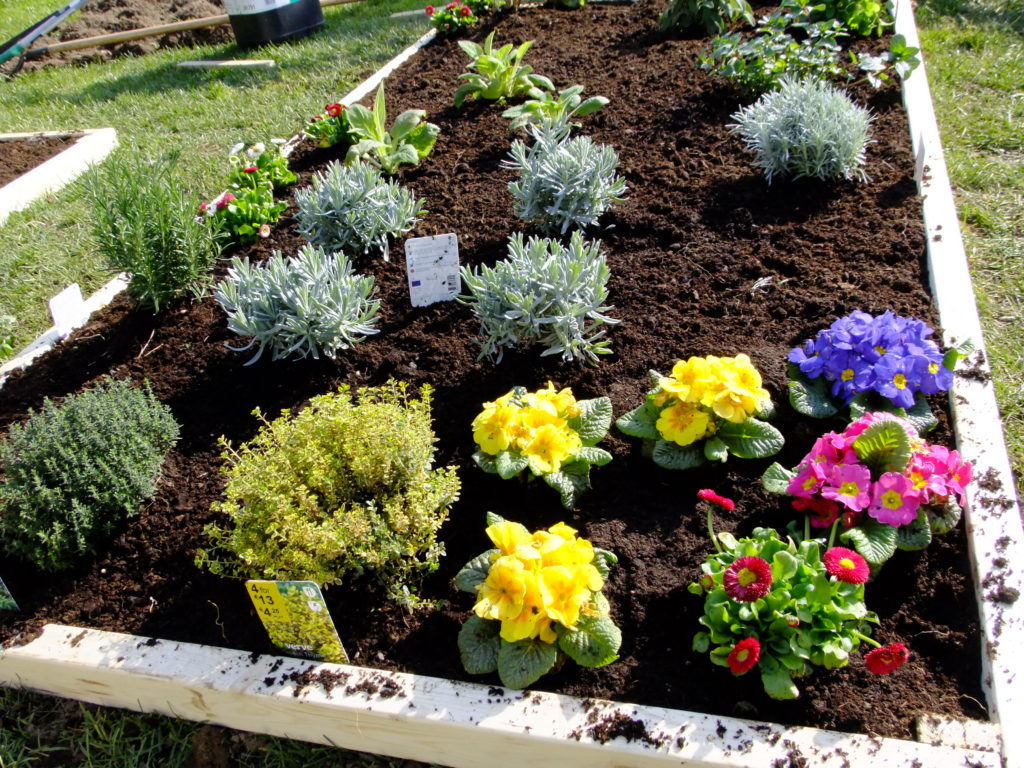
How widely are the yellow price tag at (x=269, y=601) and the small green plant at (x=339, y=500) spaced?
0.36 ft

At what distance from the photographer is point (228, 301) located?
313cm

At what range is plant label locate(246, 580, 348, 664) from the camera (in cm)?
202

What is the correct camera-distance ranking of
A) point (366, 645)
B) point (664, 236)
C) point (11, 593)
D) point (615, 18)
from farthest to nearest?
point (615, 18)
point (664, 236)
point (11, 593)
point (366, 645)

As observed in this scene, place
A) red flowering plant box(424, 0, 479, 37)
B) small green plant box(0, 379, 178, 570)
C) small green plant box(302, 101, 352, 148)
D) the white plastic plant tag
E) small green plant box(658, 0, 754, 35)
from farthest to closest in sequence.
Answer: red flowering plant box(424, 0, 479, 37), small green plant box(658, 0, 754, 35), small green plant box(302, 101, 352, 148), the white plastic plant tag, small green plant box(0, 379, 178, 570)

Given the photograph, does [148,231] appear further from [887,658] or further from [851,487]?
[887,658]

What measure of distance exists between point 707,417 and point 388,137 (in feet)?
9.12

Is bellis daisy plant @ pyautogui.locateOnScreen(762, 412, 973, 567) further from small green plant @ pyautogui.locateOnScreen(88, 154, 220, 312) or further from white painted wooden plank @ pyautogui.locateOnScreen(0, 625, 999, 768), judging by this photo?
small green plant @ pyautogui.locateOnScreen(88, 154, 220, 312)

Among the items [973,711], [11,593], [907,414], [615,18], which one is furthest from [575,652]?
[615,18]

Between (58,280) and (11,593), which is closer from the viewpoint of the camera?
(11,593)

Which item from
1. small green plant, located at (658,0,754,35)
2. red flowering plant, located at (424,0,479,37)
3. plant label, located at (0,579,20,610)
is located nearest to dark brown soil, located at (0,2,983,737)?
plant label, located at (0,579,20,610)

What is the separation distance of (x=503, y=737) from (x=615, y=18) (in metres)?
5.38

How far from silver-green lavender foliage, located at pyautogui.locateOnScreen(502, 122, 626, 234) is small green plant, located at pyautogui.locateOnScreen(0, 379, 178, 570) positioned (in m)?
1.87

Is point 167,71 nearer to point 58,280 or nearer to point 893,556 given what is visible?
point 58,280

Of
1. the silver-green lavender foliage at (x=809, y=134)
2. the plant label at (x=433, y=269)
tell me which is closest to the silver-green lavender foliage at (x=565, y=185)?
the plant label at (x=433, y=269)
